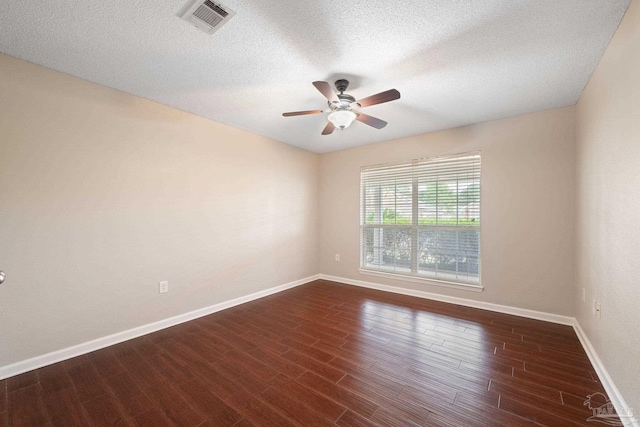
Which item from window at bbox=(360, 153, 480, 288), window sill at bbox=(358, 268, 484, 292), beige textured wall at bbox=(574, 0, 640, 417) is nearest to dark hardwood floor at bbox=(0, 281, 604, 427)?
beige textured wall at bbox=(574, 0, 640, 417)

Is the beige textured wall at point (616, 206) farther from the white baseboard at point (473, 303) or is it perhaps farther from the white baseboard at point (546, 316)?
the white baseboard at point (473, 303)

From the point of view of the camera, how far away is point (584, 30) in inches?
64.7

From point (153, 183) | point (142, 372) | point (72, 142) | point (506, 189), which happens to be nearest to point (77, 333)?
point (142, 372)

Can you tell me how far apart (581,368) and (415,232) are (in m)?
2.18

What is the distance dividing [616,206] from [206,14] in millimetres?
2864

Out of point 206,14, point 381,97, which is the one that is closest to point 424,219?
point 381,97

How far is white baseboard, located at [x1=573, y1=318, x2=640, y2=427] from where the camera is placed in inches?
55.5

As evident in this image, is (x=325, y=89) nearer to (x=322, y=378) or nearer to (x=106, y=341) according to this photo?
(x=322, y=378)

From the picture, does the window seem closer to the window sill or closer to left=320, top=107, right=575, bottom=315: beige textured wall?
the window sill

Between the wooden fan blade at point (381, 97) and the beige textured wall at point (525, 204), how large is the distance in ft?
6.44

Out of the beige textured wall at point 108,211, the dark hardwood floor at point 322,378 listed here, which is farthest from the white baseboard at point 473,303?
the beige textured wall at point 108,211

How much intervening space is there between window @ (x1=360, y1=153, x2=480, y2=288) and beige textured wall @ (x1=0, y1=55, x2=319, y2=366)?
1953 millimetres

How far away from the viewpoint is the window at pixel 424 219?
340 centimetres

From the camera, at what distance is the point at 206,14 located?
60.4 inches
